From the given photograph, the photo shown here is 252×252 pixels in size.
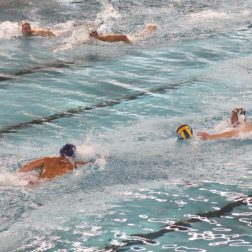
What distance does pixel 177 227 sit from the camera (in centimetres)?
643

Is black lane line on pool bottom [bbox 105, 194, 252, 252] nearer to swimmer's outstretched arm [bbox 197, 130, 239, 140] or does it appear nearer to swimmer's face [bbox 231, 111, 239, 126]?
swimmer's outstretched arm [bbox 197, 130, 239, 140]

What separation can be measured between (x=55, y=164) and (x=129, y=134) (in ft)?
5.86

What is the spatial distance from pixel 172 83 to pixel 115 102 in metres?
1.56

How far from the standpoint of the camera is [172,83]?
1180 cm

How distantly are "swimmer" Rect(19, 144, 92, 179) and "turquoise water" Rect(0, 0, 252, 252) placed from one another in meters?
0.14

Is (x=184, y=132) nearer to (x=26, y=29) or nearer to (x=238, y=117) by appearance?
(x=238, y=117)

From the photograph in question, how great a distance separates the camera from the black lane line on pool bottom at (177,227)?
6.12m

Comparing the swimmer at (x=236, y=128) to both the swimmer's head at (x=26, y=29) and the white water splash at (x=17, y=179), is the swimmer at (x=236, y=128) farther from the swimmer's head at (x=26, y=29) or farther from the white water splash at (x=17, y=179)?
the swimmer's head at (x=26, y=29)

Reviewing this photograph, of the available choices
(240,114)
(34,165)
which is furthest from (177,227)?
(240,114)

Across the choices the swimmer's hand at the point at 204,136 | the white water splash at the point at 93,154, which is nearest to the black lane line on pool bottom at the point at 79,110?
the white water splash at the point at 93,154

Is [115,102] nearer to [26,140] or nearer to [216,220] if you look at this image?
[26,140]

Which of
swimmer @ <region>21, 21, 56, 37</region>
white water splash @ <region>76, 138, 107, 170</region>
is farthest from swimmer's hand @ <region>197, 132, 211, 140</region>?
swimmer @ <region>21, 21, 56, 37</region>

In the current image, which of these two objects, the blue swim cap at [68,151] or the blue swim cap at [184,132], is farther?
the blue swim cap at [184,132]

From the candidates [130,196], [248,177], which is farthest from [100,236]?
[248,177]
